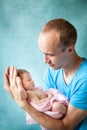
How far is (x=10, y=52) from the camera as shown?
7.40 ft

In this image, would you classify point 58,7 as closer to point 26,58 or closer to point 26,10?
point 26,10

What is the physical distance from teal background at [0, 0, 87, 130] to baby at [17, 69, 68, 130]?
1.67 feet

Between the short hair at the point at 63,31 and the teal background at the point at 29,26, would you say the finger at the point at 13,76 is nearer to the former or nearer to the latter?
the short hair at the point at 63,31

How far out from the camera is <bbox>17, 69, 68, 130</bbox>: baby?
170 cm

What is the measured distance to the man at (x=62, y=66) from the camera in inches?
65.2

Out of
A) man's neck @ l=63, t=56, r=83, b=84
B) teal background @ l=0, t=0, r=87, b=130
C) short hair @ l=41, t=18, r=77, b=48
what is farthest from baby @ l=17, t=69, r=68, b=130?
teal background @ l=0, t=0, r=87, b=130

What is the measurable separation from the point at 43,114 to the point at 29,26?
779mm

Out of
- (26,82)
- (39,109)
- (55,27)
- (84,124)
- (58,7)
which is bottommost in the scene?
(84,124)

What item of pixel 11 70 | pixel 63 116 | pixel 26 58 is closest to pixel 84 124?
pixel 63 116

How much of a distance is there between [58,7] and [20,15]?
0.93ft

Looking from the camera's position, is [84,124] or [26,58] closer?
[84,124]

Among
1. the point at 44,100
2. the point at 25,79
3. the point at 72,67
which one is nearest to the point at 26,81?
the point at 25,79

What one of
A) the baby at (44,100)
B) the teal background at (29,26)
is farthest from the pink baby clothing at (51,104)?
the teal background at (29,26)

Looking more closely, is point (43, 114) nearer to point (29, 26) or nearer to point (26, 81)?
point (26, 81)
